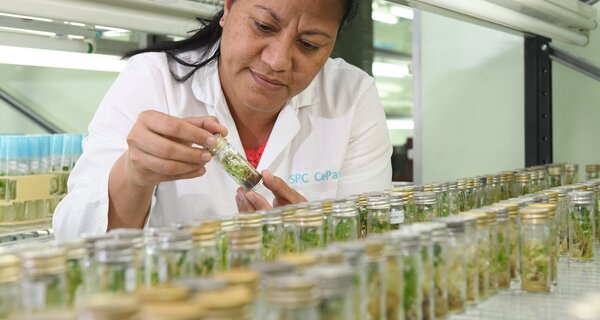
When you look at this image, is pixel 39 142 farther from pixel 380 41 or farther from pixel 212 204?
pixel 380 41

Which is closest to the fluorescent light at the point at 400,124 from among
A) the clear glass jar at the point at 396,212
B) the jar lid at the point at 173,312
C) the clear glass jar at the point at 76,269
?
the clear glass jar at the point at 396,212

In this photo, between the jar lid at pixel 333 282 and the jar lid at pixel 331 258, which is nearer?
the jar lid at pixel 333 282

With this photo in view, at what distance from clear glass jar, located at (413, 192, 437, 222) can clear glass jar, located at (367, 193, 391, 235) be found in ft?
0.35

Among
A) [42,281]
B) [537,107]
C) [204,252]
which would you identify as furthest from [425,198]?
[537,107]

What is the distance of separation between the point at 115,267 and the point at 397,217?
2.12 ft

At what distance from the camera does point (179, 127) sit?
1376mm

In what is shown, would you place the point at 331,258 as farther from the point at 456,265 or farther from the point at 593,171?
the point at 593,171

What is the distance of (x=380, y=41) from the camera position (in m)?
4.10

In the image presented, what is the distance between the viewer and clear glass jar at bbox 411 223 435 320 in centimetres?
95

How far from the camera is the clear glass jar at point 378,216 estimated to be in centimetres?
130

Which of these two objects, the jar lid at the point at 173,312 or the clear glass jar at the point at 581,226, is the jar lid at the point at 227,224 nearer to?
the jar lid at the point at 173,312

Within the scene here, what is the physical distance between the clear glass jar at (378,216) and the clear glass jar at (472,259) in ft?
0.78

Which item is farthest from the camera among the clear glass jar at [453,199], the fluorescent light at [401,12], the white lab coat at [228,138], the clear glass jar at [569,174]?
the fluorescent light at [401,12]

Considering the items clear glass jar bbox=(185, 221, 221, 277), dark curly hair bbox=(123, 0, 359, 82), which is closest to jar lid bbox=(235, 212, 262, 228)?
clear glass jar bbox=(185, 221, 221, 277)
